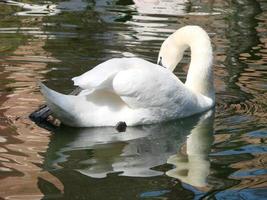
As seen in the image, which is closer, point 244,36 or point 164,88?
point 164,88

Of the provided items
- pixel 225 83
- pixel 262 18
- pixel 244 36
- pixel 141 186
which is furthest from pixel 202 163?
pixel 262 18

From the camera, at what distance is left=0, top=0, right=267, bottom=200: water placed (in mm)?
4770

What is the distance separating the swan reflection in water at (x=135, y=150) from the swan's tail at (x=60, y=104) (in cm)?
14

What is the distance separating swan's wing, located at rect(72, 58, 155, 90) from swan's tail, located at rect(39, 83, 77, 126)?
0.16 m

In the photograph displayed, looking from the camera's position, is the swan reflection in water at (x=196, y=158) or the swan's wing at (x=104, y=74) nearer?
the swan reflection in water at (x=196, y=158)

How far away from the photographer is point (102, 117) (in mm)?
6172

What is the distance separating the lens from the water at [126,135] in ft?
15.6

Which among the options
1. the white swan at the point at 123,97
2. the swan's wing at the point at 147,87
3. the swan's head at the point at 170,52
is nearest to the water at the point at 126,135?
the white swan at the point at 123,97

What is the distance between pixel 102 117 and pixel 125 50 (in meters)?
3.28

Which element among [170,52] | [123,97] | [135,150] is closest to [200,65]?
[170,52]

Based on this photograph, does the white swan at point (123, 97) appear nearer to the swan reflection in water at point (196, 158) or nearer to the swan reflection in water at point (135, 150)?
the swan reflection in water at point (135, 150)

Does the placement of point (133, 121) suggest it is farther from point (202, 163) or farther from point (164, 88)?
point (202, 163)

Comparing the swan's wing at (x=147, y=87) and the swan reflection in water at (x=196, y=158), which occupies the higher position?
the swan's wing at (x=147, y=87)

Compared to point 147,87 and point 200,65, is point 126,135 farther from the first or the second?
point 200,65
